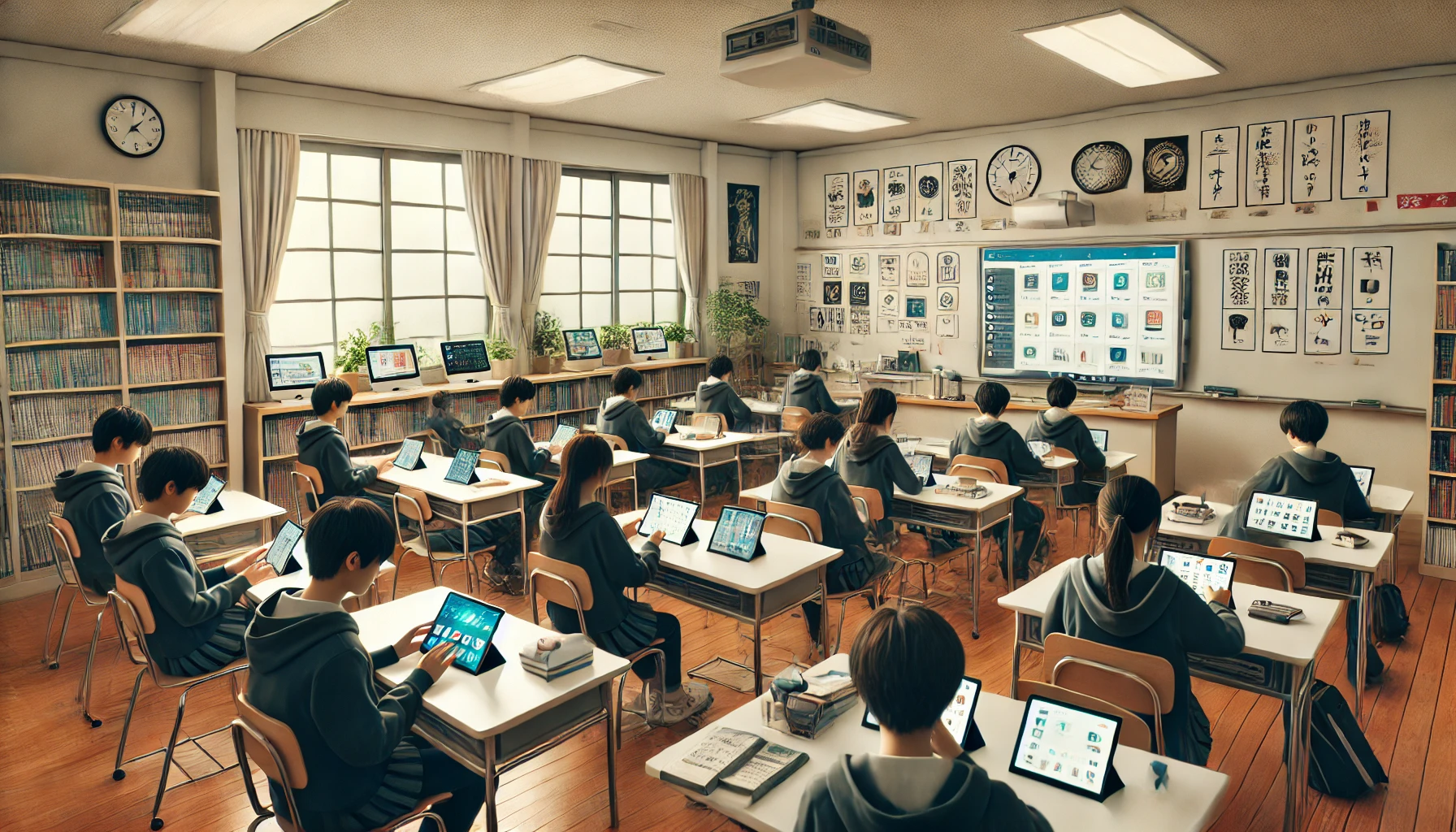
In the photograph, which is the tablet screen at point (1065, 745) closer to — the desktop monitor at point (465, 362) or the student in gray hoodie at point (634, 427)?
the student in gray hoodie at point (634, 427)

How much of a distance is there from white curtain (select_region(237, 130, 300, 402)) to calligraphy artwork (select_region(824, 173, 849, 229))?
216 inches

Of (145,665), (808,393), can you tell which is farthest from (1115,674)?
(808,393)

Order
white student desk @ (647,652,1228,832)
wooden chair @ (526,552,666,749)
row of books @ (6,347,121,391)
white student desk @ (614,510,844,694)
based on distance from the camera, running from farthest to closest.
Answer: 1. row of books @ (6,347,121,391)
2. white student desk @ (614,510,844,694)
3. wooden chair @ (526,552,666,749)
4. white student desk @ (647,652,1228,832)

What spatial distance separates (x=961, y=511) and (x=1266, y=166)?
4.39 m

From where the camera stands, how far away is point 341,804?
7.77 feet

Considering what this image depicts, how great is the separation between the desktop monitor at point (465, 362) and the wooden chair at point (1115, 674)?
5932mm

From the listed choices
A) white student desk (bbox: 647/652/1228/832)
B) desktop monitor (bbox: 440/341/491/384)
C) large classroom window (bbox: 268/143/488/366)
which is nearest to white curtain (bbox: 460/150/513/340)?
large classroom window (bbox: 268/143/488/366)

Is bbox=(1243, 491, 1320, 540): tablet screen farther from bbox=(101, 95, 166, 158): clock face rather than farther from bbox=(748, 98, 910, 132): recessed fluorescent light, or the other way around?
bbox=(101, 95, 166, 158): clock face

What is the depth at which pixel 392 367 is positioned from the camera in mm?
7238

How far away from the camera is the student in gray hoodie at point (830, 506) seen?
14.8ft

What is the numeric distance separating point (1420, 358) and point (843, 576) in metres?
5.07

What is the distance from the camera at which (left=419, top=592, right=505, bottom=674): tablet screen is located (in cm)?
282

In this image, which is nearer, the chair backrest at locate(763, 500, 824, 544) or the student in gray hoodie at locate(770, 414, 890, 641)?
the chair backrest at locate(763, 500, 824, 544)

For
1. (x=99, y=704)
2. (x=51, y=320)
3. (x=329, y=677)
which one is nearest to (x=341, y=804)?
(x=329, y=677)
